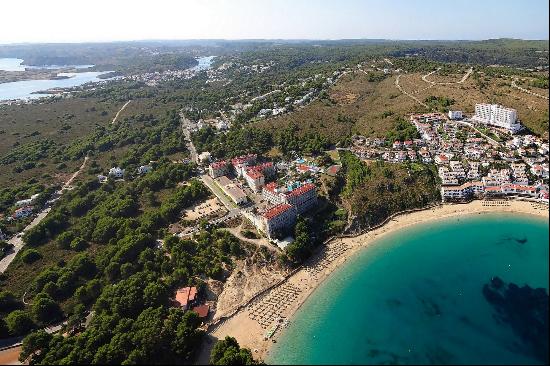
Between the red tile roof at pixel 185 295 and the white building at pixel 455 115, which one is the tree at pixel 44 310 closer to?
the red tile roof at pixel 185 295

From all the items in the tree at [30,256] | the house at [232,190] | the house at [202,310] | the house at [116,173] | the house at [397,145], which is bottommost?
the house at [202,310]

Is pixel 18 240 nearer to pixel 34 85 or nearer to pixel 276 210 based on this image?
pixel 276 210

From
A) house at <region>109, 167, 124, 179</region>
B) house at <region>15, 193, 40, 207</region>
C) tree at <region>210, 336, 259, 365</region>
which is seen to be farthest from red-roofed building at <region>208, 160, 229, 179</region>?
tree at <region>210, 336, 259, 365</region>

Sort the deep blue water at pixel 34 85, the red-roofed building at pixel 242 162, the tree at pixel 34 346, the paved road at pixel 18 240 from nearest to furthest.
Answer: the tree at pixel 34 346 → the paved road at pixel 18 240 → the red-roofed building at pixel 242 162 → the deep blue water at pixel 34 85

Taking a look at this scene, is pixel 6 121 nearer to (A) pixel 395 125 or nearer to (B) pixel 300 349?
(A) pixel 395 125

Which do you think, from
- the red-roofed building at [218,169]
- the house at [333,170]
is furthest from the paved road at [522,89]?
the red-roofed building at [218,169]

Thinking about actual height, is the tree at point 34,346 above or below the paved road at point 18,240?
below

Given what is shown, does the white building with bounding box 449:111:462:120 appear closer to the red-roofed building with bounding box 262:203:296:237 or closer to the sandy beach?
the sandy beach
